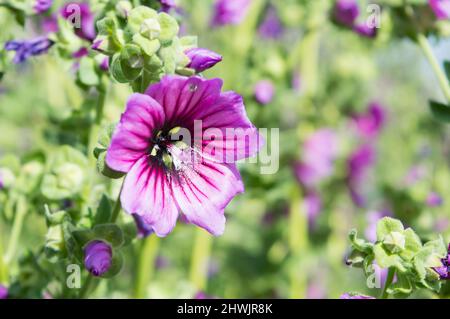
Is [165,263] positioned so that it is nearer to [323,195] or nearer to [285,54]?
[323,195]

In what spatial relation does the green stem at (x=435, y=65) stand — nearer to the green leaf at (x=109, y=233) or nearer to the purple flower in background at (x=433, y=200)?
the purple flower in background at (x=433, y=200)

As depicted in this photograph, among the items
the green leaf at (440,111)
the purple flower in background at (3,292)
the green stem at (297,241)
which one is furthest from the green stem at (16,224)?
the green stem at (297,241)

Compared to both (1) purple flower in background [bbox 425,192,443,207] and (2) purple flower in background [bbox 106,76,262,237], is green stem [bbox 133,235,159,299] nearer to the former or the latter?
(2) purple flower in background [bbox 106,76,262,237]

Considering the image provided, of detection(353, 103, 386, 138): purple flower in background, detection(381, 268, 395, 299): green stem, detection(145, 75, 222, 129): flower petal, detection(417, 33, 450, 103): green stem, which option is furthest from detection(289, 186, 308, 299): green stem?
detection(145, 75, 222, 129): flower petal

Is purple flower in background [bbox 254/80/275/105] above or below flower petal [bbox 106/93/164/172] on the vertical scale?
above

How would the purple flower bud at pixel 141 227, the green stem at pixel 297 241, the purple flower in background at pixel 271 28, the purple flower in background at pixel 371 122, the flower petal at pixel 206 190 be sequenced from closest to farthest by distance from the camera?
the flower petal at pixel 206 190 < the purple flower bud at pixel 141 227 < the green stem at pixel 297 241 < the purple flower in background at pixel 371 122 < the purple flower in background at pixel 271 28
